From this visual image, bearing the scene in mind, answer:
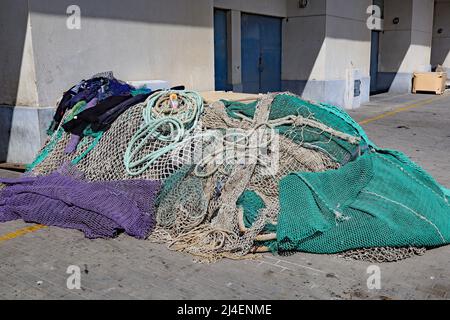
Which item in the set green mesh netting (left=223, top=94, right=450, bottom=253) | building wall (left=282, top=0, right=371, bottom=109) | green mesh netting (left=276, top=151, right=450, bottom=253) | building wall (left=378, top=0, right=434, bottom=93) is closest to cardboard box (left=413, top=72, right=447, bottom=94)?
building wall (left=378, top=0, right=434, bottom=93)

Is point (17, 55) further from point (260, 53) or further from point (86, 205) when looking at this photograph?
point (260, 53)

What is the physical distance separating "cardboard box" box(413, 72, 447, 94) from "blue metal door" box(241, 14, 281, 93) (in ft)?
28.6

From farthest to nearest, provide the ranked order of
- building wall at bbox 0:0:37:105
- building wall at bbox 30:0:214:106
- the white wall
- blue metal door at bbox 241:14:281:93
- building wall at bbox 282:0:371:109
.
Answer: the white wall < building wall at bbox 282:0:371:109 < blue metal door at bbox 241:14:281:93 < building wall at bbox 30:0:214:106 < building wall at bbox 0:0:37:105

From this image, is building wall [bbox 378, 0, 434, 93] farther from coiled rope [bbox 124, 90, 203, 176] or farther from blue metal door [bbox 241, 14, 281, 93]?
coiled rope [bbox 124, 90, 203, 176]

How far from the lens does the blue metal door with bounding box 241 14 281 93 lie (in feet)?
42.8

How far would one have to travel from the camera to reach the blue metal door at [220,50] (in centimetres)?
1182

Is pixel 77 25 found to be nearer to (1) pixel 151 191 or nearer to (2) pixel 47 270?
(1) pixel 151 191

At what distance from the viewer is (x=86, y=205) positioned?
4.88 metres

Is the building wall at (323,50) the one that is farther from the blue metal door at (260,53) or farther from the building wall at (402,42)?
the building wall at (402,42)

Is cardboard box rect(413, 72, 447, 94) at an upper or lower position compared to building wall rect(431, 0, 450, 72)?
lower

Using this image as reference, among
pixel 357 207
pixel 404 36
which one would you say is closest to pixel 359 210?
pixel 357 207

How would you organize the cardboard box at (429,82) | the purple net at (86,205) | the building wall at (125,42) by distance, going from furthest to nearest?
1. the cardboard box at (429,82)
2. the building wall at (125,42)
3. the purple net at (86,205)

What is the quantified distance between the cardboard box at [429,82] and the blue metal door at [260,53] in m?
8.70

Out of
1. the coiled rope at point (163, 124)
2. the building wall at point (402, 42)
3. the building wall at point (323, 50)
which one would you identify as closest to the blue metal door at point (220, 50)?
the building wall at point (323, 50)
